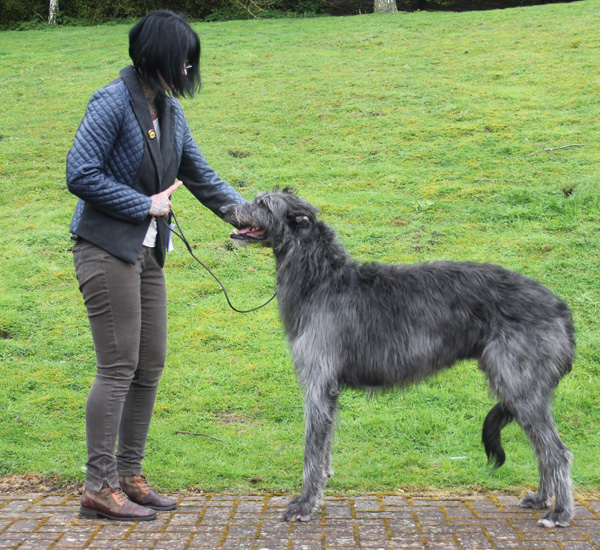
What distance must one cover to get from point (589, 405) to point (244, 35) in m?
17.9

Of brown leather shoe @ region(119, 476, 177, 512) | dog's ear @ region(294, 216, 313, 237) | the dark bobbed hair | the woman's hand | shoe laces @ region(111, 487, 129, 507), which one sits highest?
the dark bobbed hair

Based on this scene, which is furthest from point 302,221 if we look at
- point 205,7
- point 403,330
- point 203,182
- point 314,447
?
point 205,7

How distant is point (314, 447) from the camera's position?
13.3 ft

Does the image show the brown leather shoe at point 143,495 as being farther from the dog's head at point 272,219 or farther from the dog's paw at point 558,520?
the dog's paw at point 558,520

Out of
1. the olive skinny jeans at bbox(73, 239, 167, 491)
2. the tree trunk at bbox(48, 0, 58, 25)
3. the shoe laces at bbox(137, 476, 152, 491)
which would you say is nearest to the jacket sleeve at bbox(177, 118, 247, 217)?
the olive skinny jeans at bbox(73, 239, 167, 491)

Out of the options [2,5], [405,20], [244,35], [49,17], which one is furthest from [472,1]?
[2,5]

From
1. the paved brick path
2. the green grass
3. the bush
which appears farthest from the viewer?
the bush

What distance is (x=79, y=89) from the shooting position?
51.4 feet

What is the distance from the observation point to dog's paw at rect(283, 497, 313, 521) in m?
3.95

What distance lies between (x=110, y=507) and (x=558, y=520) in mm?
2640

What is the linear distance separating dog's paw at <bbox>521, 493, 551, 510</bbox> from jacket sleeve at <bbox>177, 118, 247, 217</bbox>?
2.67 metres

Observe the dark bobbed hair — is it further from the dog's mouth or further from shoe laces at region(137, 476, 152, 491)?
shoe laces at region(137, 476, 152, 491)

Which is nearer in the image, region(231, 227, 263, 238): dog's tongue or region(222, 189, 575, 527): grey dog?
region(222, 189, 575, 527): grey dog

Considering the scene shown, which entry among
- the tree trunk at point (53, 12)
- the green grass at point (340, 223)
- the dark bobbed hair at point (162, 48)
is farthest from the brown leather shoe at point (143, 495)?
the tree trunk at point (53, 12)
